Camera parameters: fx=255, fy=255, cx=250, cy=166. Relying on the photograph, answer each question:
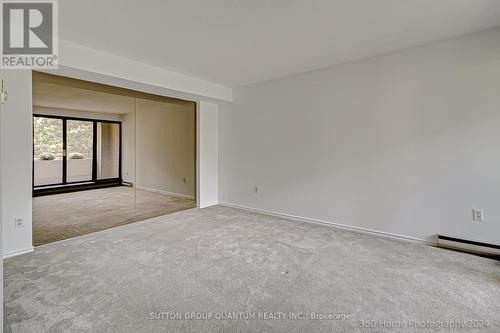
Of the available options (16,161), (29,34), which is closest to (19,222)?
(16,161)

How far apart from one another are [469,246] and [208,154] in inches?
168

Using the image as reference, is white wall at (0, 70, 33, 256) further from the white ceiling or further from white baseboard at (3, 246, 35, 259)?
the white ceiling

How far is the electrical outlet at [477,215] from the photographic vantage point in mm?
2855

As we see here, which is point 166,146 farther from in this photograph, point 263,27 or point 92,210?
point 263,27

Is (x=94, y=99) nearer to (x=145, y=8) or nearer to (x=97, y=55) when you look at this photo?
(x=97, y=55)

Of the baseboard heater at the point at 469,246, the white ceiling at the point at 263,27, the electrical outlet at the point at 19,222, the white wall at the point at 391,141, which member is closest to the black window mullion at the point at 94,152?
the electrical outlet at the point at 19,222

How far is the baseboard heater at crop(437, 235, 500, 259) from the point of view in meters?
2.80

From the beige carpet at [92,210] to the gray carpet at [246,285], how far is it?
0.43m

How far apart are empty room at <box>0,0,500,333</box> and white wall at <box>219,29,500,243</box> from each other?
2 cm

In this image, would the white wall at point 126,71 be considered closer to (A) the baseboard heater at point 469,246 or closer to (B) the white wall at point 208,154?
(B) the white wall at point 208,154

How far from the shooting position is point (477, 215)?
288 centimetres

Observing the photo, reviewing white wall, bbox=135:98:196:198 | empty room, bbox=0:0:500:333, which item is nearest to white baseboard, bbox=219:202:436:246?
empty room, bbox=0:0:500:333

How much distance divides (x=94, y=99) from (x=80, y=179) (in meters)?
1.27

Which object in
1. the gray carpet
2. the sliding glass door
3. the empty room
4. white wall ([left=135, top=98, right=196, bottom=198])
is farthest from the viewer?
white wall ([left=135, top=98, right=196, bottom=198])
